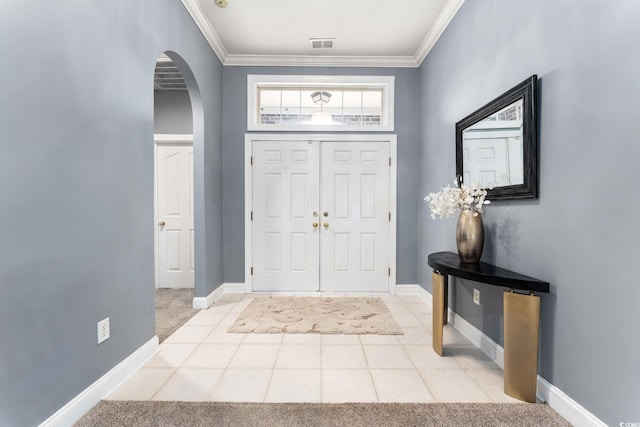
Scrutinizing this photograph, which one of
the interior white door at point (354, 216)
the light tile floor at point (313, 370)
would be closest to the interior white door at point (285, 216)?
the interior white door at point (354, 216)

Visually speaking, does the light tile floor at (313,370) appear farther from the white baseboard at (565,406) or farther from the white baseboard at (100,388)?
the white baseboard at (565,406)

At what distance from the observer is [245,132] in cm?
372

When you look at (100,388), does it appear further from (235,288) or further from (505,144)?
(505,144)

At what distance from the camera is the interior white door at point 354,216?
373 centimetres

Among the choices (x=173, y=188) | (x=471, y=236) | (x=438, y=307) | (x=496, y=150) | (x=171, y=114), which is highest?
(x=171, y=114)

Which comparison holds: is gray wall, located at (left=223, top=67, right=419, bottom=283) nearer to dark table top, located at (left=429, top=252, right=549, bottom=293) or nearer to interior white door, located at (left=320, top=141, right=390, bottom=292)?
interior white door, located at (left=320, top=141, right=390, bottom=292)

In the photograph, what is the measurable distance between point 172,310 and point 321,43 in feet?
11.0

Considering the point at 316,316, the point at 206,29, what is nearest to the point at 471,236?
the point at 316,316

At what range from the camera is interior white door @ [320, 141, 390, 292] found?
3.73 metres

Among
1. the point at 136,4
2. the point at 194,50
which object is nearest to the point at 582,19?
the point at 136,4

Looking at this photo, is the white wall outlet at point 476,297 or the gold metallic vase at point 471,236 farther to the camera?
the white wall outlet at point 476,297

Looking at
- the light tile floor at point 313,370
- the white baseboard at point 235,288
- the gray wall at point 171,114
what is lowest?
the light tile floor at point 313,370

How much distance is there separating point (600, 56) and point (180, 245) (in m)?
4.35

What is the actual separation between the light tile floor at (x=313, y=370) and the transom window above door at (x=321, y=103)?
2439mm
